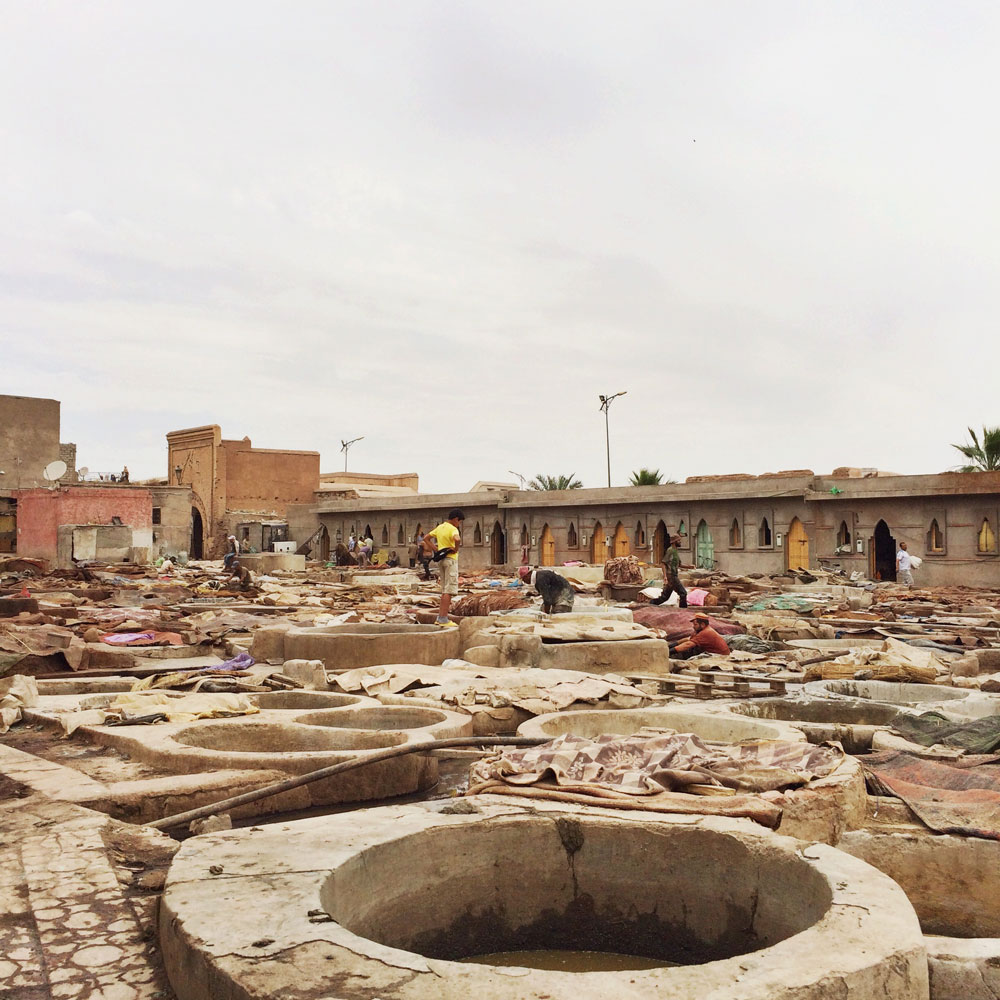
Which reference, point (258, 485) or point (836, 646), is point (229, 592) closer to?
point (836, 646)

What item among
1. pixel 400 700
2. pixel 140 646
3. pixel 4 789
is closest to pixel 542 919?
pixel 4 789

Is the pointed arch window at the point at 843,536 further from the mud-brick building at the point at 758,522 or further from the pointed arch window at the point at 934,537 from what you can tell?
the pointed arch window at the point at 934,537

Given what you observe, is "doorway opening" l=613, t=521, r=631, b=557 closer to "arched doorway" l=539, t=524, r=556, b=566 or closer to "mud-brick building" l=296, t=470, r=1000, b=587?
"mud-brick building" l=296, t=470, r=1000, b=587

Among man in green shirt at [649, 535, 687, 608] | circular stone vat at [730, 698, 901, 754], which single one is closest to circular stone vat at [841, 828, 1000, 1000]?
circular stone vat at [730, 698, 901, 754]

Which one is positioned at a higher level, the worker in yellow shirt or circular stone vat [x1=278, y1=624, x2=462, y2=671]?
the worker in yellow shirt

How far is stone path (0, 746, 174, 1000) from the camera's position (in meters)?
3.20

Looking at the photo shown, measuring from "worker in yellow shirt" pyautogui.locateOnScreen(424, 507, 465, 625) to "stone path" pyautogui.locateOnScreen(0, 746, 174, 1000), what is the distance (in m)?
9.43

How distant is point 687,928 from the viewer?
4.44 m

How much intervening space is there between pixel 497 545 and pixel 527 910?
3613cm

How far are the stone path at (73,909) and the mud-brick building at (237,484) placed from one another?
44979mm

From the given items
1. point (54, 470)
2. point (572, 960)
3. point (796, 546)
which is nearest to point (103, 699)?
point (572, 960)

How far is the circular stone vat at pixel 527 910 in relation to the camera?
2.87 meters

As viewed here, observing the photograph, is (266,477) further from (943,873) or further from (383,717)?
(943,873)

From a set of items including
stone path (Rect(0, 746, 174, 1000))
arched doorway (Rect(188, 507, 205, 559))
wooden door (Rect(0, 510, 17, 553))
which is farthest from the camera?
arched doorway (Rect(188, 507, 205, 559))
